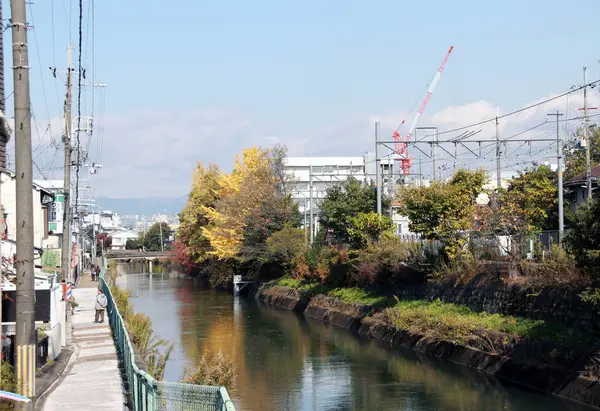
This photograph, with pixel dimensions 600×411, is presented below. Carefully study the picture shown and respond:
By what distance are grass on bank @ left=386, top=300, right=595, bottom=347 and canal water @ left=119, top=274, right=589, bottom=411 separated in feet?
3.82

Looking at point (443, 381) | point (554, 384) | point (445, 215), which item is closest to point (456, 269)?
point (445, 215)

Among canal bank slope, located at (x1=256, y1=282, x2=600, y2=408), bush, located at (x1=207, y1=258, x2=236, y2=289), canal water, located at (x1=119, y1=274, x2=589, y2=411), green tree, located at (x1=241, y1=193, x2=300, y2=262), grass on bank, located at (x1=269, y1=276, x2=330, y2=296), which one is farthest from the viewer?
bush, located at (x1=207, y1=258, x2=236, y2=289)

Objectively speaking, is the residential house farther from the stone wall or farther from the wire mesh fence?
the stone wall

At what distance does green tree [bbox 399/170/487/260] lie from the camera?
111 feet

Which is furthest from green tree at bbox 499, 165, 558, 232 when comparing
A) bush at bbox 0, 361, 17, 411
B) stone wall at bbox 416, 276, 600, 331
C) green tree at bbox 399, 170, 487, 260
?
bush at bbox 0, 361, 17, 411

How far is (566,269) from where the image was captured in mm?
25906

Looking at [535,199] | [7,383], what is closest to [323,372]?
[535,199]

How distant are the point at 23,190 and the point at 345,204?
4406 centimetres

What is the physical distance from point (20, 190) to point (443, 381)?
18.3 metres

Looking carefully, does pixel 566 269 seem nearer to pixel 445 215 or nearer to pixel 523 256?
pixel 523 256

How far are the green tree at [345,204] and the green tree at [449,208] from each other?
18.6 m

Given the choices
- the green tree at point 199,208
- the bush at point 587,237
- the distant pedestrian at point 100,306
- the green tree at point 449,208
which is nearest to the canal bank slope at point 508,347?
the green tree at point 449,208

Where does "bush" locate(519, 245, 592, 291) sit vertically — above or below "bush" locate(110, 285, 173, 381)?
above

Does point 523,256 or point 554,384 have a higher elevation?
point 523,256
